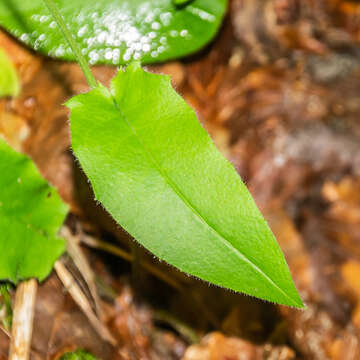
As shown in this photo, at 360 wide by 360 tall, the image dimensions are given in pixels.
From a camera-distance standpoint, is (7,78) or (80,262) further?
(7,78)

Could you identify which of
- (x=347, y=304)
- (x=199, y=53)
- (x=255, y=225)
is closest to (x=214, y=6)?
(x=199, y=53)

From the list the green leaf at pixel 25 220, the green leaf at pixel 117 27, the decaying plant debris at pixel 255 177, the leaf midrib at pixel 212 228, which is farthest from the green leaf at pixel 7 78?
the leaf midrib at pixel 212 228

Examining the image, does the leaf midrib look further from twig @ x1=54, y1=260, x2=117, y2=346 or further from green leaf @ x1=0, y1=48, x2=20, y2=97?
green leaf @ x1=0, y1=48, x2=20, y2=97

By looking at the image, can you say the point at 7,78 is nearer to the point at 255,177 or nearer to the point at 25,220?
the point at 25,220

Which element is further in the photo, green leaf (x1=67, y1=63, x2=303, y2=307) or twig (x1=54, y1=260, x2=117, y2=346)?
twig (x1=54, y1=260, x2=117, y2=346)

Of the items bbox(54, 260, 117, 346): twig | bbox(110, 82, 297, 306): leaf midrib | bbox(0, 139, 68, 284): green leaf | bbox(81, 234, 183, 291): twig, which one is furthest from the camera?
bbox(81, 234, 183, 291): twig

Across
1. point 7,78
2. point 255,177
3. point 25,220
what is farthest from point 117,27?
point 255,177

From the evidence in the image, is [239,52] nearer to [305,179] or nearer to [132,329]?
[305,179]

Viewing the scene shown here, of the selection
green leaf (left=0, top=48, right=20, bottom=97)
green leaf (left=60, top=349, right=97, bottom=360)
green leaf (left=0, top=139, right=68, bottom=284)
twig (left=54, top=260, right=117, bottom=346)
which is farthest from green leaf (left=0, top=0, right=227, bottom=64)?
green leaf (left=60, top=349, right=97, bottom=360)
